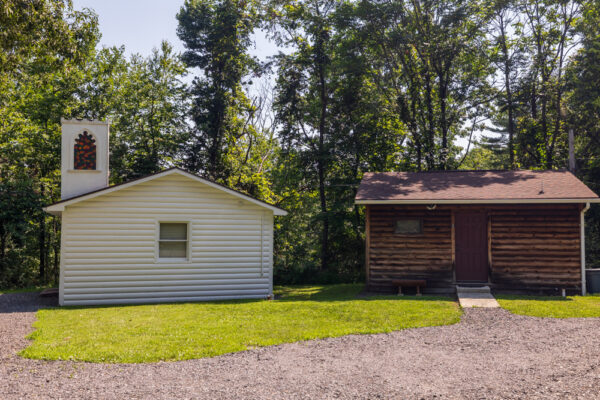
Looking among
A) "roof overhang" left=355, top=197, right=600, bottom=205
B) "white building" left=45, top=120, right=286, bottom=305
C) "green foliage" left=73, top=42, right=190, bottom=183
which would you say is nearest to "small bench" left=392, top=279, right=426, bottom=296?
"roof overhang" left=355, top=197, right=600, bottom=205

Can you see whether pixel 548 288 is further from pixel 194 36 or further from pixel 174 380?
pixel 194 36

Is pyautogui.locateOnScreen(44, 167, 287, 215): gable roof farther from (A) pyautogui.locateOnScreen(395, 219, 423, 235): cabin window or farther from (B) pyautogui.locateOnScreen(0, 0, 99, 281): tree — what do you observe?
(B) pyautogui.locateOnScreen(0, 0, 99, 281): tree

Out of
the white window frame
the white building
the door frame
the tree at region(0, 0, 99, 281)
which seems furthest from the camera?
the tree at region(0, 0, 99, 281)

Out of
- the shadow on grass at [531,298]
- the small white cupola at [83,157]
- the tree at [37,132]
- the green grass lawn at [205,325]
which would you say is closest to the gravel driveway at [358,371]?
the green grass lawn at [205,325]

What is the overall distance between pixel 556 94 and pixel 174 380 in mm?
23487

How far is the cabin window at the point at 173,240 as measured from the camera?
44.2 feet

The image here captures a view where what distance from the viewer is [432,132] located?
77.3ft

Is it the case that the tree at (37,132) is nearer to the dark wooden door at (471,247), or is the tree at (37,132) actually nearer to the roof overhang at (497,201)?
the roof overhang at (497,201)

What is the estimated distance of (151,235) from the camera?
1324 centimetres

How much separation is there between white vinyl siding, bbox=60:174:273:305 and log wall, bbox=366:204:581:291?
3490mm

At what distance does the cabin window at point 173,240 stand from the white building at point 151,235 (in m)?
0.03

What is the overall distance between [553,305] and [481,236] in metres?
3.33

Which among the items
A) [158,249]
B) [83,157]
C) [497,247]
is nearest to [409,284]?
[497,247]

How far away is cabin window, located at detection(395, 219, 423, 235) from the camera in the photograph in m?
14.5
